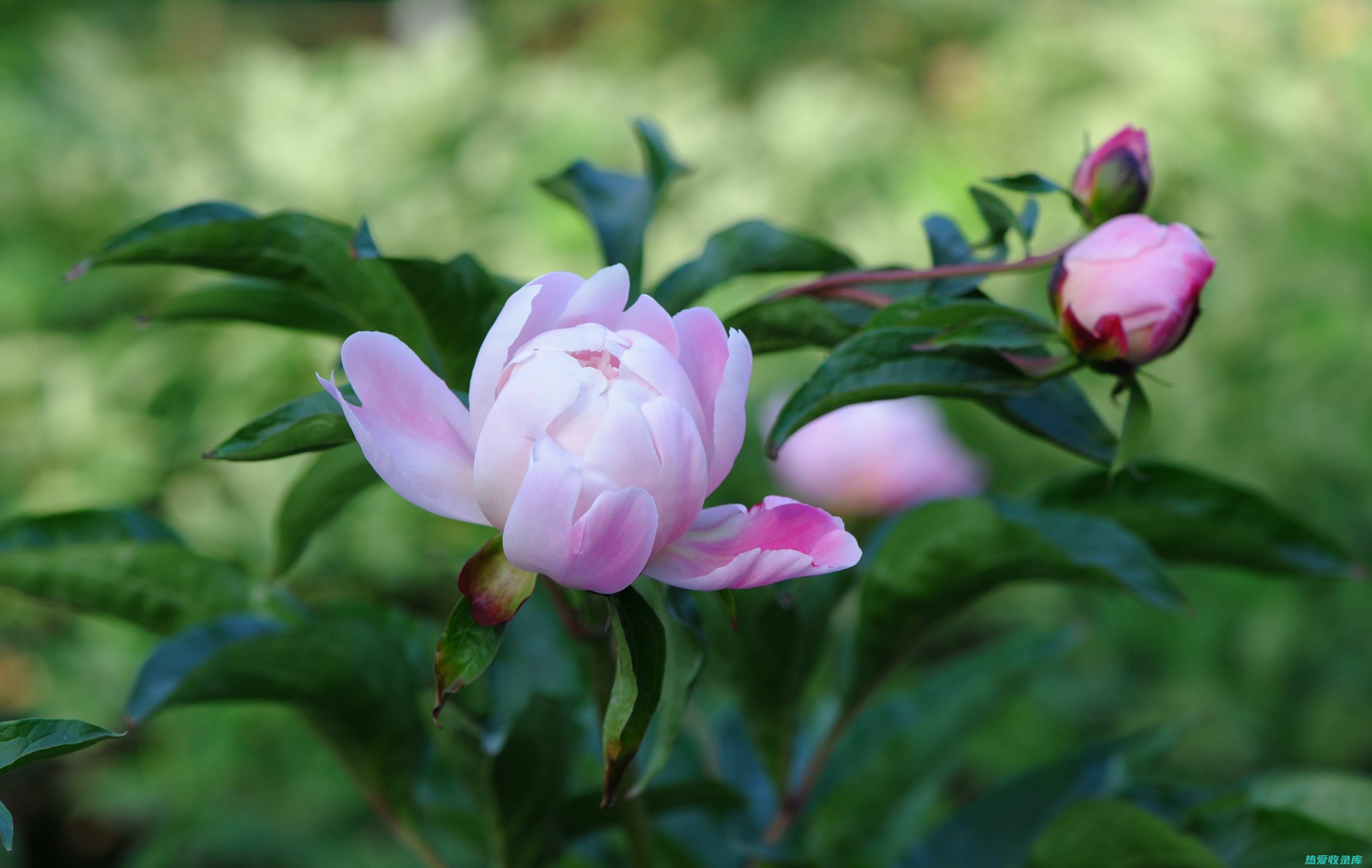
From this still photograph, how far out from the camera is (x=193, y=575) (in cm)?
50

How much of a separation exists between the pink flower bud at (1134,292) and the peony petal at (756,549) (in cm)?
13

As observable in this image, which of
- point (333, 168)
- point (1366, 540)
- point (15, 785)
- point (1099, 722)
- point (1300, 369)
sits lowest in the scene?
point (15, 785)

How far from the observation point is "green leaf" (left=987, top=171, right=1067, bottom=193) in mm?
411

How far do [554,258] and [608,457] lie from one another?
2084 millimetres

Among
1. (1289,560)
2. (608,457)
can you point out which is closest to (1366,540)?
(1289,560)

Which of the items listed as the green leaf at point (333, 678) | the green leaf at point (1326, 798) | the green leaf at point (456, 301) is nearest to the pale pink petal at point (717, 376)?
the green leaf at point (456, 301)

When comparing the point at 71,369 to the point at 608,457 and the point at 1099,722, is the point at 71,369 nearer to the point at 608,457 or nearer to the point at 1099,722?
the point at 1099,722

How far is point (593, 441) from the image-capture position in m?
0.30

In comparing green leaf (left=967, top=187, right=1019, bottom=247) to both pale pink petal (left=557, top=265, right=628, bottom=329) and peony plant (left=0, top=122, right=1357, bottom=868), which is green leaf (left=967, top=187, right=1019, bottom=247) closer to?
peony plant (left=0, top=122, right=1357, bottom=868)

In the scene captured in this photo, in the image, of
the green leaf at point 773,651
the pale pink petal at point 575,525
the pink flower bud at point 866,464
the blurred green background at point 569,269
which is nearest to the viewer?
the pale pink petal at point 575,525

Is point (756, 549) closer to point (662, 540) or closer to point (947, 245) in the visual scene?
point (662, 540)

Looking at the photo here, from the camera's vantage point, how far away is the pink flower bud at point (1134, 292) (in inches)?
14.6

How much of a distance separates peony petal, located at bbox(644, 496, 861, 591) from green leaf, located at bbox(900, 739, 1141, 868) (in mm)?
301

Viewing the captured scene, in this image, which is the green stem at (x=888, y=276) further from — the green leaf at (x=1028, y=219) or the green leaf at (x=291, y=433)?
the green leaf at (x=291, y=433)
